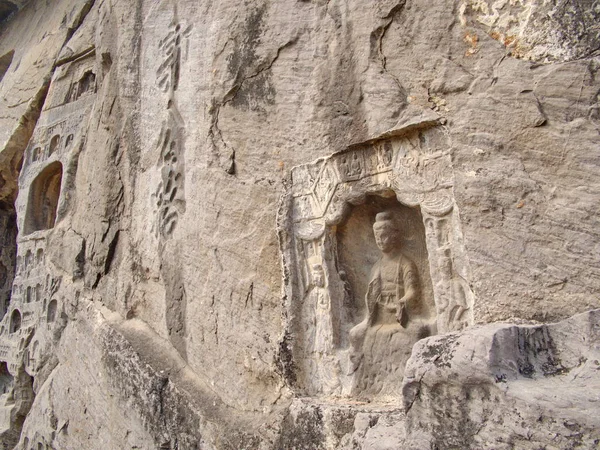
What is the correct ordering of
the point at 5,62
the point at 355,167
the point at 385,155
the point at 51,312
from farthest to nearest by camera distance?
the point at 5,62, the point at 51,312, the point at 355,167, the point at 385,155

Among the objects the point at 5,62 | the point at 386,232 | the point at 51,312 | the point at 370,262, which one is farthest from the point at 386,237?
the point at 5,62

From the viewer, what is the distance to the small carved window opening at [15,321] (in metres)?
6.83

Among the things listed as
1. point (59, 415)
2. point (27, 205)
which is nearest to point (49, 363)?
point (59, 415)

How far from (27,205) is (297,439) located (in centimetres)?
539

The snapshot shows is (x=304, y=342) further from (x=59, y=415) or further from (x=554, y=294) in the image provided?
(x=59, y=415)

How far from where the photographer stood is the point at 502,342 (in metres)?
2.10

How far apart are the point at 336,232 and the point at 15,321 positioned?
520 cm

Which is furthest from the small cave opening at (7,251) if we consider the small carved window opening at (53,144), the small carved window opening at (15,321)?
the small carved window opening at (53,144)

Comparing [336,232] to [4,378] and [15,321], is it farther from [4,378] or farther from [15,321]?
[4,378]

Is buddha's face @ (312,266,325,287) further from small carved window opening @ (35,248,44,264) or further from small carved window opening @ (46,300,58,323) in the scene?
small carved window opening @ (35,248,44,264)

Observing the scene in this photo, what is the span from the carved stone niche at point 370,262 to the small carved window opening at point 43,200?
4.74 metres

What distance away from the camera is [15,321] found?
6898mm

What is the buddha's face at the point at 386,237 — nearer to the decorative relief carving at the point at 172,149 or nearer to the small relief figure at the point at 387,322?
the small relief figure at the point at 387,322

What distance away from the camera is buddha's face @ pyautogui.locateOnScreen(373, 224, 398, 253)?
3.01m
